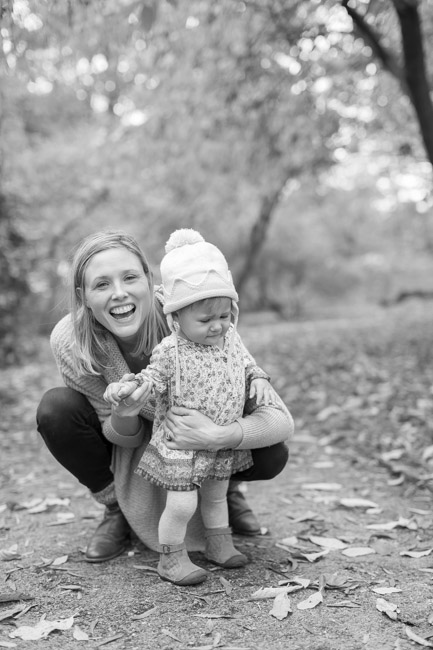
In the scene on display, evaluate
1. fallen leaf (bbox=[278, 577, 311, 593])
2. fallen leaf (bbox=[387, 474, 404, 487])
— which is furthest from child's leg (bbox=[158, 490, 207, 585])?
fallen leaf (bbox=[387, 474, 404, 487])

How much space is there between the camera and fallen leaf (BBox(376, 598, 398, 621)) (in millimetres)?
2061

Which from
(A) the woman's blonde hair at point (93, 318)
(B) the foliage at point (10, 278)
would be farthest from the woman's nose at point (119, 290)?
(B) the foliage at point (10, 278)

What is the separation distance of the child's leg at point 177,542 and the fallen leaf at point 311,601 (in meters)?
0.36


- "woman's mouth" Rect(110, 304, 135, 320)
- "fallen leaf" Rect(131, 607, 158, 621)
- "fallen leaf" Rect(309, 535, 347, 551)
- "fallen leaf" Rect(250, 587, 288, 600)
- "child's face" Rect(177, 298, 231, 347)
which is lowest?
"fallen leaf" Rect(309, 535, 347, 551)

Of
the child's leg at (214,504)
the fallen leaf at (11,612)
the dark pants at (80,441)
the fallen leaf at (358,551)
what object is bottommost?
the fallen leaf at (358,551)

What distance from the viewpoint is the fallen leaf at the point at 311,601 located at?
2147 mm

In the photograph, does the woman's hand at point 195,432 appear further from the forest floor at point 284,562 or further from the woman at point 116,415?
the forest floor at point 284,562

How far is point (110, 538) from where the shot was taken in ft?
8.71

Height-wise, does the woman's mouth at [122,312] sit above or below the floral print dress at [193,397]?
above

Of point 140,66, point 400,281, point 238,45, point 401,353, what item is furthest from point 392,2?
point 400,281

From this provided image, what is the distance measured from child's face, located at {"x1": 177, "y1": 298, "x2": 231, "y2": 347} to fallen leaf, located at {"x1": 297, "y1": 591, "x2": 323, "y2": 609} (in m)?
0.90

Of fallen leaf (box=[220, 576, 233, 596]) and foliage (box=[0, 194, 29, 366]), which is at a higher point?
foliage (box=[0, 194, 29, 366])

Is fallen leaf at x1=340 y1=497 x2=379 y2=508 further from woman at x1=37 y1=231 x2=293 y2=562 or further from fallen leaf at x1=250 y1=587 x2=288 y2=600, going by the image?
fallen leaf at x1=250 y1=587 x2=288 y2=600

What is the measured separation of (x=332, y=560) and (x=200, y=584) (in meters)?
0.56
